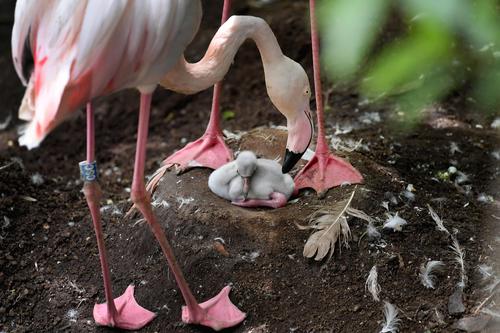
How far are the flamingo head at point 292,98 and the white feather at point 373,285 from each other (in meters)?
0.53

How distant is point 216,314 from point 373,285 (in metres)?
0.61

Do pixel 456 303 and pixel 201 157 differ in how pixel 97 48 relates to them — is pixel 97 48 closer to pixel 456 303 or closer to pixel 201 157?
pixel 201 157

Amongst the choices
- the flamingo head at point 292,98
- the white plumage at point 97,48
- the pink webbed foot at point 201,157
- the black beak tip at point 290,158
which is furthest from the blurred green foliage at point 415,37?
the pink webbed foot at point 201,157

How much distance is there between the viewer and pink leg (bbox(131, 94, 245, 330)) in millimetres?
2223

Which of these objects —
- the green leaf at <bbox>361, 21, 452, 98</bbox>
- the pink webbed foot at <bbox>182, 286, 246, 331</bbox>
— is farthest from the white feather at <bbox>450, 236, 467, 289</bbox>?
the green leaf at <bbox>361, 21, 452, 98</bbox>

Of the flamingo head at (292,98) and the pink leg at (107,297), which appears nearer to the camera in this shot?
the pink leg at (107,297)

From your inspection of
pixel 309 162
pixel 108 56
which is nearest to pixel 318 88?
pixel 309 162

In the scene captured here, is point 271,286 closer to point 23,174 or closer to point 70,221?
point 70,221

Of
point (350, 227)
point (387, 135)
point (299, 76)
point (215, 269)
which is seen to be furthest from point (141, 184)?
point (387, 135)

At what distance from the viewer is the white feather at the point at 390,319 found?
91.9 inches

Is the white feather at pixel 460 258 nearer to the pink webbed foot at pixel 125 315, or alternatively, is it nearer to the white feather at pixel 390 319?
the white feather at pixel 390 319

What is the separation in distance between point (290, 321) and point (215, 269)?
0.37 meters

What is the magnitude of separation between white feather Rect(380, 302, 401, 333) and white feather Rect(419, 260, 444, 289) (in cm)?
19

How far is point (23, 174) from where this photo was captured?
340 cm
